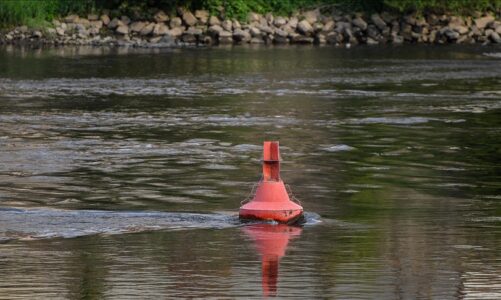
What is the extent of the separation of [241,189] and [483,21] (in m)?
49.2

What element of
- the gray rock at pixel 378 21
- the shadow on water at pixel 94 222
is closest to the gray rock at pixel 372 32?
the gray rock at pixel 378 21

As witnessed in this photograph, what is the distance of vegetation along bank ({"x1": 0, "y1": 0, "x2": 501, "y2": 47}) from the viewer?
195 ft

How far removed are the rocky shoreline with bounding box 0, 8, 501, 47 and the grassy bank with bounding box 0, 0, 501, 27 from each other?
432 mm

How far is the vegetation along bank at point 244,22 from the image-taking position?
5944 centimetres

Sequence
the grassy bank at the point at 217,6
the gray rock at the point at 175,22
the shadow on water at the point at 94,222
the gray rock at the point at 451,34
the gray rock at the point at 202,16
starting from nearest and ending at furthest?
the shadow on water at the point at 94,222 < the grassy bank at the point at 217,6 < the gray rock at the point at 175,22 < the gray rock at the point at 202,16 < the gray rock at the point at 451,34

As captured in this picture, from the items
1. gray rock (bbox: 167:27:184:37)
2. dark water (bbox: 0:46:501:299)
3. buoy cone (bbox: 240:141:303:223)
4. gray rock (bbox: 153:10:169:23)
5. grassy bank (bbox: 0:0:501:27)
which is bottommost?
gray rock (bbox: 167:27:184:37)

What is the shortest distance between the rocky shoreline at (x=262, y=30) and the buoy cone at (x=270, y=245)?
44.6 meters

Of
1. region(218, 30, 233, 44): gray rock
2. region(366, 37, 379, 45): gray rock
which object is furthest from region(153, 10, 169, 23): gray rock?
region(366, 37, 379, 45): gray rock

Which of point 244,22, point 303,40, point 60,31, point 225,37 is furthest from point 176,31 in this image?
point 303,40

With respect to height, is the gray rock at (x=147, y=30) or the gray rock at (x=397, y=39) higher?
the gray rock at (x=147, y=30)

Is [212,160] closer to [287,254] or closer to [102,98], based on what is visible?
[287,254]

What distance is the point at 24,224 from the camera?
13.3 metres

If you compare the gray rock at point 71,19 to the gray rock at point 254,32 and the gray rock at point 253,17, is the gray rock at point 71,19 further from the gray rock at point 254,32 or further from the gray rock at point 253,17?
the gray rock at point 253,17

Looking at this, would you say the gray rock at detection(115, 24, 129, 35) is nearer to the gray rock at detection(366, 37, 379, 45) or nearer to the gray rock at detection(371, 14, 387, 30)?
the gray rock at detection(366, 37, 379, 45)
